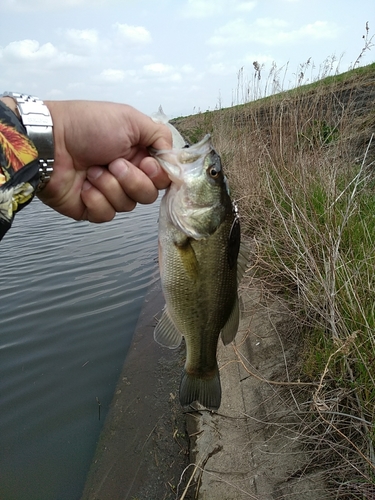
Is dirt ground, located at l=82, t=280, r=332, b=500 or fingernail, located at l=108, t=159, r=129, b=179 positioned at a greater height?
fingernail, located at l=108, t=159, r=129, b=179

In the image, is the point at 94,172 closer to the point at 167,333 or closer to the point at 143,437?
the point at 167,333

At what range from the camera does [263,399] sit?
3.29m

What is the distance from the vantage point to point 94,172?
2195 millimetres

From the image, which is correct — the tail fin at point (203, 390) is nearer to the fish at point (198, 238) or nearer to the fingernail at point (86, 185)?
the fish at point (198, 238)

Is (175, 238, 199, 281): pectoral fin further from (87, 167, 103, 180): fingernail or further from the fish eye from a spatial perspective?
(87, 167, 103, 180): fingernail

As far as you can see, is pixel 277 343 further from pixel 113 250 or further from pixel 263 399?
→ pixel 113 250

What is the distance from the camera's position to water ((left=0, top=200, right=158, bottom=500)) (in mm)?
3631

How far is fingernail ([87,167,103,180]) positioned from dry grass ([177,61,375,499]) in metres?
1.63

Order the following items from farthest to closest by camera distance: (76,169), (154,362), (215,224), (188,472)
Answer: (154,362) → (188,472) → (76,169) → (215,224)

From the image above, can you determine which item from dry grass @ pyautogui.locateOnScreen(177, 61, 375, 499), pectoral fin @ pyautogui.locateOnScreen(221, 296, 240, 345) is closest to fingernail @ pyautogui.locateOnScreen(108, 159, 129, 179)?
pectoral fin @ pyautogui.locateOnScreen(221, 296, 240, 345)

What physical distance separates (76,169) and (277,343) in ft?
8.51

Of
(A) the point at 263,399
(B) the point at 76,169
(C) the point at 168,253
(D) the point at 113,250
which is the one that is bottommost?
(D) the point at 113,250

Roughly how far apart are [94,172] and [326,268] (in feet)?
5.87

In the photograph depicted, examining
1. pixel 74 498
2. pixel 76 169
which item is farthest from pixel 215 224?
pixel 74 498
